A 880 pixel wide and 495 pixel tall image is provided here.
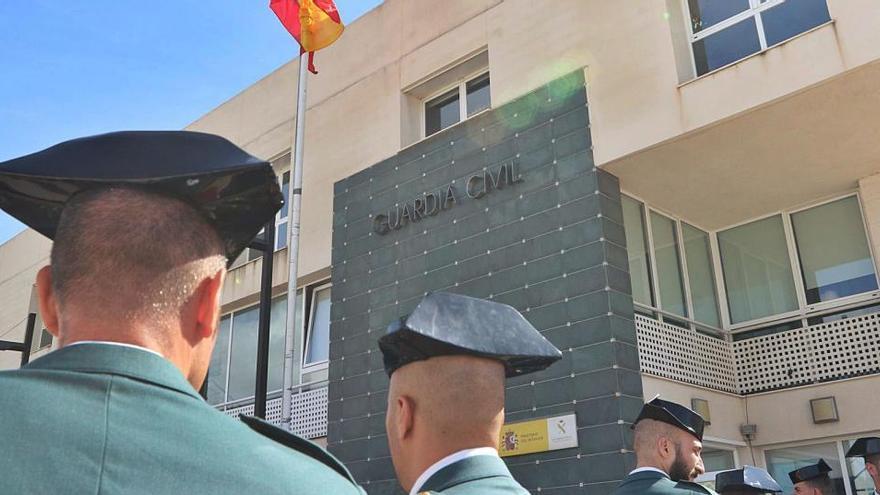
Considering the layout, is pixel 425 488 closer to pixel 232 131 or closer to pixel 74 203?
pixel 74 203

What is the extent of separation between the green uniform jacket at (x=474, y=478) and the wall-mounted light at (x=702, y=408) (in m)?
8.05

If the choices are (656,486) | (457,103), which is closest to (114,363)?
(656,486)

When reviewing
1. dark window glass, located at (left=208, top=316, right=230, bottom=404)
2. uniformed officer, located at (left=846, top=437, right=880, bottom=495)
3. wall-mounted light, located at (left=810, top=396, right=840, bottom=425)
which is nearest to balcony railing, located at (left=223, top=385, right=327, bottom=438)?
dark window glass, located at (left=208, top=316, right=230, bottom=404)

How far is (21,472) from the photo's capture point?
3.44 feet

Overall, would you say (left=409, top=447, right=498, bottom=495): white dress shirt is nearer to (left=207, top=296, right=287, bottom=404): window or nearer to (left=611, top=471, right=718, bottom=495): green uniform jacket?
(left=611, top=471, right=718, bottom=495): green uniform jacket

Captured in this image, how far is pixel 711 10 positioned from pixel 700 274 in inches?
141

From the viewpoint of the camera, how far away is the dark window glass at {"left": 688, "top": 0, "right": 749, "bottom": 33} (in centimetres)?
974

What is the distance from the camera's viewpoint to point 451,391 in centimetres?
223

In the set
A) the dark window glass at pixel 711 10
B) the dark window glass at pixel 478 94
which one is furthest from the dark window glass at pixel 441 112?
the dark window glass at pixel 711 10

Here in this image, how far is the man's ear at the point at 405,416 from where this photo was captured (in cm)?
221

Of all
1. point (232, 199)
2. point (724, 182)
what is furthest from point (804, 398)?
point (232, 199)

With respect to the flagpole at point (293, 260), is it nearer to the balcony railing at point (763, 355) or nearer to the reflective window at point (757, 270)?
the balcony railing at point (763, 355)

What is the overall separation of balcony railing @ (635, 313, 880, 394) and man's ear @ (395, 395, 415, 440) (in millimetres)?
7333

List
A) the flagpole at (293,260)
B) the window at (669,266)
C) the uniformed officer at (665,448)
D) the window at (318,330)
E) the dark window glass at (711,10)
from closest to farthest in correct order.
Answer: the uniformed officer at (665,448) → the dark window glass at (711,10) → the window at (669,266) → the flagpole at (293,260) → the window at (318,330)
